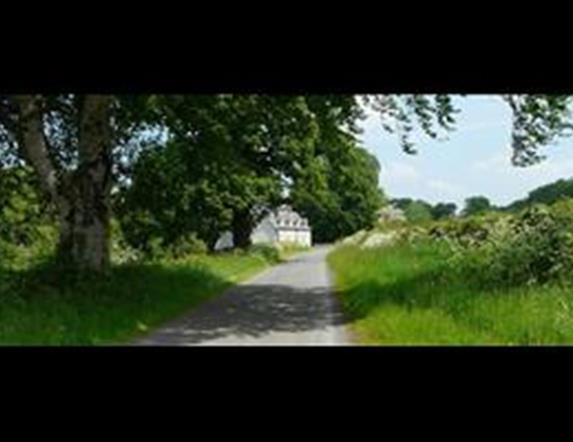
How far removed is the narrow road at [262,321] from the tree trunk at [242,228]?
2759 cm

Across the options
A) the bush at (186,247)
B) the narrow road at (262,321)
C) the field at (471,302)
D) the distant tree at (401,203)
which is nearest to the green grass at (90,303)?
the narrow road at (262,321)

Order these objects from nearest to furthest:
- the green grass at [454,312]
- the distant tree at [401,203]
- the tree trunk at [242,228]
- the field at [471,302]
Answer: the green grass at [454,312]
the field at [471,302]
the tree trunk at [242,228]
the distant tree at [401,203]

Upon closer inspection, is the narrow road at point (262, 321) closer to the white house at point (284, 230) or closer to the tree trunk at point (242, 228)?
the tree trunk at point (242, 228)

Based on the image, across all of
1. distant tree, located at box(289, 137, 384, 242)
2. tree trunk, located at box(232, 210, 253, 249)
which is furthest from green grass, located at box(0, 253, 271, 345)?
tree trunk, located at box(232, 210, 253, 249)

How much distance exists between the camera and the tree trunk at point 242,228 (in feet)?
184

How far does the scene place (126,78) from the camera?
4.04 m

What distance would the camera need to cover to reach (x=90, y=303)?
1733 centimetres

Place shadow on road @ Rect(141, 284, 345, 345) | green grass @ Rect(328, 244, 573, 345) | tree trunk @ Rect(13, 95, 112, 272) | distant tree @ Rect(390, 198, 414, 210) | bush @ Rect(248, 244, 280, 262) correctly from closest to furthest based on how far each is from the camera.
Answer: green grass @ Rect(328, 244, 573, 345) < shadow on road @ Rect(141, 284, 345, 345) < tree trunk @ Rect(13, 95, 112, 272) < bush @ Rect(248, 244, 280, 262) < distant tree @ Rect(390, 198, 414, 210)

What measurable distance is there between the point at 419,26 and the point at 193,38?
Answer: 2.54ft

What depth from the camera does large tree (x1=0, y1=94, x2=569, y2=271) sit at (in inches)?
824

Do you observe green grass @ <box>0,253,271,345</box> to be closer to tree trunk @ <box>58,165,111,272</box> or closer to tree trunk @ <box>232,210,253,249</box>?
tree trunk @ <box>58,165,111,272</box>

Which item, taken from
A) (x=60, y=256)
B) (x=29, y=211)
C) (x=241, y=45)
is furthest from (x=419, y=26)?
(x=29, y=211)

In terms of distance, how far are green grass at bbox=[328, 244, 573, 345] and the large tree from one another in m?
3.49
